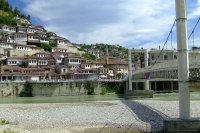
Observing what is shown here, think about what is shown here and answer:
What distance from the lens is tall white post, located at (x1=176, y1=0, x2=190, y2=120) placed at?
1288cm

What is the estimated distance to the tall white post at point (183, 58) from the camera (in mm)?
12875

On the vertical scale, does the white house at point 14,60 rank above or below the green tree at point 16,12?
below

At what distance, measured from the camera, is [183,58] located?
1292 centimetres

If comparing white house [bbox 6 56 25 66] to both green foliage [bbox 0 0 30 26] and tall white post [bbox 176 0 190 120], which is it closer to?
green foliage [bbox 0 0 30 26]

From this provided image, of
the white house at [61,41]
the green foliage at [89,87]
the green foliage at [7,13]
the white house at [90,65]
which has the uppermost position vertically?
the green foliage at [7,13]

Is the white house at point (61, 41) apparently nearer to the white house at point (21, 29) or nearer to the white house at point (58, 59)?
the white house at point (21, 29)

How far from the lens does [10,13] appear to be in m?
115

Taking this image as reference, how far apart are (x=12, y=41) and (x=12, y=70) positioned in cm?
2550

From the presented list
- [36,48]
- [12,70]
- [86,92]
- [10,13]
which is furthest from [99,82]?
[10,13]

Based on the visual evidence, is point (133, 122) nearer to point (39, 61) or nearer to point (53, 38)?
point (39, 61)

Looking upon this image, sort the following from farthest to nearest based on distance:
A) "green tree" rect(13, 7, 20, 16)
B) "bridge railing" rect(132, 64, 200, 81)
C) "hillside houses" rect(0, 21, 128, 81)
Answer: "green tree" rect(13, 7, 20, 16) < "hillside houses" rect(0, 21, 128, 81) < "bridge railing" rect(132, 64, 200, 81)

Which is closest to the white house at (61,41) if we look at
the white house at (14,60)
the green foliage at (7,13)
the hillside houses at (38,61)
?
the hillside houses at (38,61)

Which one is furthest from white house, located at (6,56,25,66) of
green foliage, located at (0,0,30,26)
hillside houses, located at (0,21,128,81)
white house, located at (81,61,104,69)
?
green foliage, located at (0,0,30,26)

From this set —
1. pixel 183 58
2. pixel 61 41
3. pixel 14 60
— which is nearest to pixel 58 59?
pixel 14 60
